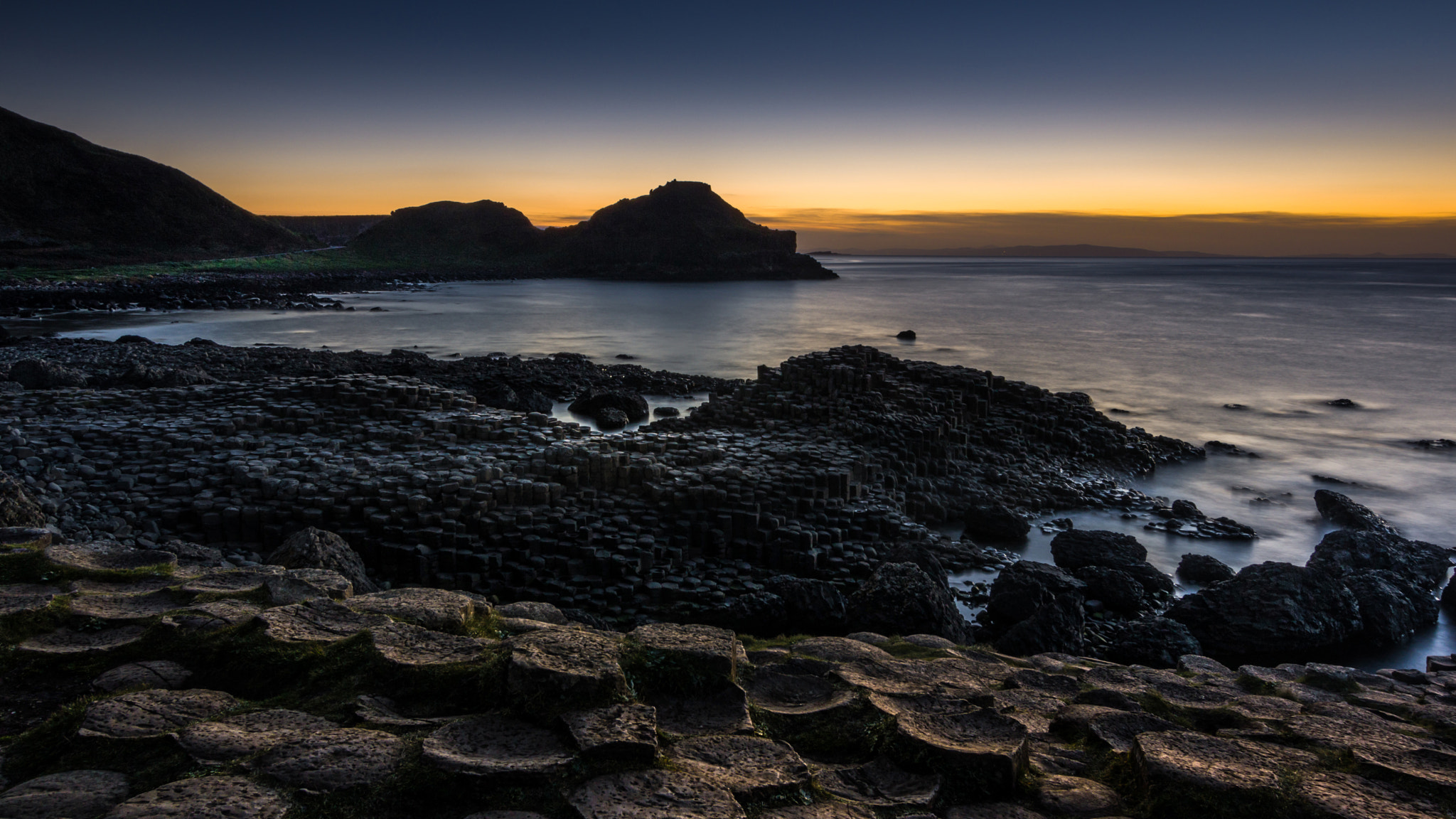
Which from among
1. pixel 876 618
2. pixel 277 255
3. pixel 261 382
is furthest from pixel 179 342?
pixel 277 255

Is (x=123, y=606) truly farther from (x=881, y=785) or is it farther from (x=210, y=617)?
(x=881, y=785)

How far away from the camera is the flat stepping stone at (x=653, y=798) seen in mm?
2748

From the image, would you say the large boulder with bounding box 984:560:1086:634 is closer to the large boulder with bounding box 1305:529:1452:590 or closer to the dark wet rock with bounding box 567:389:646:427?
the large boulder with bounding box 1305:529:1452:590

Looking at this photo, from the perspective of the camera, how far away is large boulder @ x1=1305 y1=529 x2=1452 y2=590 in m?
10.2

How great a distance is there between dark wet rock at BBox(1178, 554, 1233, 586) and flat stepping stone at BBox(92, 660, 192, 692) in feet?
37.6

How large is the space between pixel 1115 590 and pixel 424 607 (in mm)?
8389

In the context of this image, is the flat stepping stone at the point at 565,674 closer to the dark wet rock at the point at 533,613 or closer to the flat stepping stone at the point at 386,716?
the flat stepping stone at the point at 386,716

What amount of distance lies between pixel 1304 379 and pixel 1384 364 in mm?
8550

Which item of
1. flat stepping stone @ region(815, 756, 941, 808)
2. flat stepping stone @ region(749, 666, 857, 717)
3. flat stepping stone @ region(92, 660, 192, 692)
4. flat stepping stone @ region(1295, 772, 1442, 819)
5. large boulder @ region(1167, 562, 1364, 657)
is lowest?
large boulder @ region(1167, 562, 1364, 657)

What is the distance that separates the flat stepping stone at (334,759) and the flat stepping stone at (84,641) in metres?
1.61

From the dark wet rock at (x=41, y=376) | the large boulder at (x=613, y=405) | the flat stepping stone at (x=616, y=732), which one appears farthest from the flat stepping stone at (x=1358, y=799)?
the dark wet rock at (x=41, y=376)

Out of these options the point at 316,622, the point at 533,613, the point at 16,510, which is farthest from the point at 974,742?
the point at 16,510

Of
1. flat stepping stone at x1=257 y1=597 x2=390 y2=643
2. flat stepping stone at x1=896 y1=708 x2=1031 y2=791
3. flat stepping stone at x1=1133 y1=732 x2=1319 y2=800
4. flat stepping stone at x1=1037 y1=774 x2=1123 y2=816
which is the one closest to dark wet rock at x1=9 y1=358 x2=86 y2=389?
flat stepping stone at x1=257 y1=597 x2=390 y2=643

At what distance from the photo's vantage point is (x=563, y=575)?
927cm
